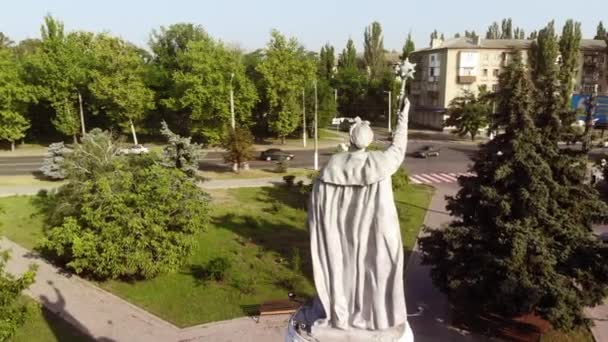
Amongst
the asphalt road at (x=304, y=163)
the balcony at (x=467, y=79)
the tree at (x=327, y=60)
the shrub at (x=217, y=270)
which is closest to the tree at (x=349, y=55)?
the tree at (x=327, y=60)

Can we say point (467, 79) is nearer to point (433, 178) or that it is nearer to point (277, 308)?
point (433, 178)

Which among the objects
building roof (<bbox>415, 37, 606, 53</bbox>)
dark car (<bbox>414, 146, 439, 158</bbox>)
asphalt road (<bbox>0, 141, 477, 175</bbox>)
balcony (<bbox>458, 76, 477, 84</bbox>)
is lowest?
asphalt road (<bbox>0, 141, 477, 175</bbox>)

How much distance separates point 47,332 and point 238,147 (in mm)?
19324

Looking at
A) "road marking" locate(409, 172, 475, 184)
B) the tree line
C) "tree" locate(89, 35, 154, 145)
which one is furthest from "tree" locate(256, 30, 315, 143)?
Result: "road marking" locate(409, 172, 475, 184)

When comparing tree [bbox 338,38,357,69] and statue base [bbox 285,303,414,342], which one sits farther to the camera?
tree [bbox 338,38,357,69]

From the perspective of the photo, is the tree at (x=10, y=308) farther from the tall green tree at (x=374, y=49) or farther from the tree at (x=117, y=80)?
the tall green tree at (x=374, y=49)

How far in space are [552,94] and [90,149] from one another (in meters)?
18.2

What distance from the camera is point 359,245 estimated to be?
665 cm

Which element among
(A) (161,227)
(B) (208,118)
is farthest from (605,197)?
(B) (208,118)

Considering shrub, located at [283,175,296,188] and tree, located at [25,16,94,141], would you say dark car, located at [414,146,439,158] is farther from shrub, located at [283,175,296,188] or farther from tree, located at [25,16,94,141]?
tree, located at [25,16,94,141]

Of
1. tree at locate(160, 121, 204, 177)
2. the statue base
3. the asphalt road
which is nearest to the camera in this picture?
the statue base

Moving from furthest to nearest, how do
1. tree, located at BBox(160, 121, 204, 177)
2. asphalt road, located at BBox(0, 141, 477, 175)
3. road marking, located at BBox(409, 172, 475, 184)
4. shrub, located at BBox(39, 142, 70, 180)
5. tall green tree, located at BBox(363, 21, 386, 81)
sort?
1. tall green tree, located at BBox(363, 21, 386, 81)
2. asphalt road, located at BBox(0, 141, 477, 175)
3. road marking, located at BBox(409, 172, 475, 184)
4. shrub, located at BBox(39, 142, 70, 180)
5. tree, located at BBox(160, 121, 204, 177)

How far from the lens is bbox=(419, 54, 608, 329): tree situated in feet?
42.1

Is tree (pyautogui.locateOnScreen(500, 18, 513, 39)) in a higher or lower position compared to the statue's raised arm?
higher
